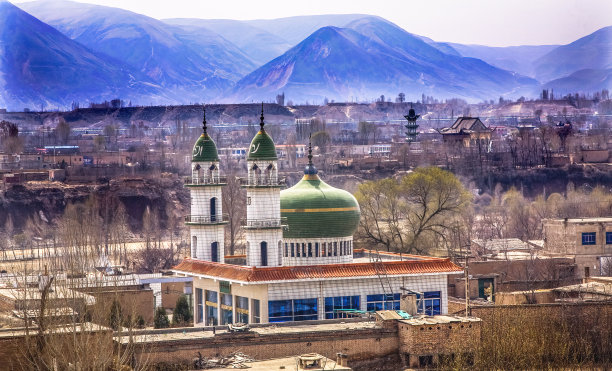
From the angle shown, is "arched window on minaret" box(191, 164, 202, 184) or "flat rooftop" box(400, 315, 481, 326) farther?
"arched window on minaret" box(191, 164, 202, 184)

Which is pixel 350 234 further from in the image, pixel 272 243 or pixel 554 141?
pixel 554 141

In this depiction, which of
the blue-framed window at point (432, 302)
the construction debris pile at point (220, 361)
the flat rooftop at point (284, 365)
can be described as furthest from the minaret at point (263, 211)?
the flat rooftop at point (284, 365)

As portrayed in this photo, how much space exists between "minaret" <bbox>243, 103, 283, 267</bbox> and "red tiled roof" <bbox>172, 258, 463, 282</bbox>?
3.54 ft

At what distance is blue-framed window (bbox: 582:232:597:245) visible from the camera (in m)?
56.6

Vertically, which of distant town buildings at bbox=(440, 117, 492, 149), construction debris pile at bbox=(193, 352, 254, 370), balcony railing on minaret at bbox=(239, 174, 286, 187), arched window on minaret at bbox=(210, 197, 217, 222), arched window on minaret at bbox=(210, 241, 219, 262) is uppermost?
distant town buildings at bbox=(440, 117, 492, 149)

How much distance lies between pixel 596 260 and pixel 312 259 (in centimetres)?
1602

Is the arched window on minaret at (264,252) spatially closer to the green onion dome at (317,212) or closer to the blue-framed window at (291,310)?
the green onion dome at (317,212)

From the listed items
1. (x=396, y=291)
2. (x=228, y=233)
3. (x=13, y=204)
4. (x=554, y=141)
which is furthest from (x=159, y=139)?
(x=396, y=291)

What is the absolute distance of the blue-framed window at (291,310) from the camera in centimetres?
4072

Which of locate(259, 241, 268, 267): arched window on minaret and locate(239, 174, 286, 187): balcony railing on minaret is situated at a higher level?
locate(239, 174, 286, 187): balcony railing on minaret

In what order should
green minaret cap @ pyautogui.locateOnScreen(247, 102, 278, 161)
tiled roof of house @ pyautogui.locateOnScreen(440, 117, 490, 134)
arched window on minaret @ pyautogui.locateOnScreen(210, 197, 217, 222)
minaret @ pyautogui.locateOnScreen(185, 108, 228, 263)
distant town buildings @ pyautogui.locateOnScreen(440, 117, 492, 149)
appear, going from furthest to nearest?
tiled roof of house @ pyautogui.locateOnScreen(440, 117, 490, 134) → distant town buildings @ pyautogui.locateOnScreen(440, 117, 492, 149) → arched window on minaret @ pyautogui.locateOnScreen(210, 197, 217, 222) → minaret @ pyautogui.locateOnScreen(185, 108, 228, 263) → green minaret cap @ pyautogui.locateOnScreen(247, 102, 278, 161)

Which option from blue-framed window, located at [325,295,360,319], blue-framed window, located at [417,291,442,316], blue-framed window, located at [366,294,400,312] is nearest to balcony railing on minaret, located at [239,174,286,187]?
blue-framed window, located at [325,295,360,319]

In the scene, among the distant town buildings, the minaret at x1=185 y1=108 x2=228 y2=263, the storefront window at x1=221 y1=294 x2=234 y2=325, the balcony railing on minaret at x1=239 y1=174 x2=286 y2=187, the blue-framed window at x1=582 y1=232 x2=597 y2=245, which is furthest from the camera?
the distant town buildings

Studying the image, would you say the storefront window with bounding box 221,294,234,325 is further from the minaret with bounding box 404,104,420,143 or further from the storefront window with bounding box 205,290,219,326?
the minaret with bounding box 404,104,420,143
